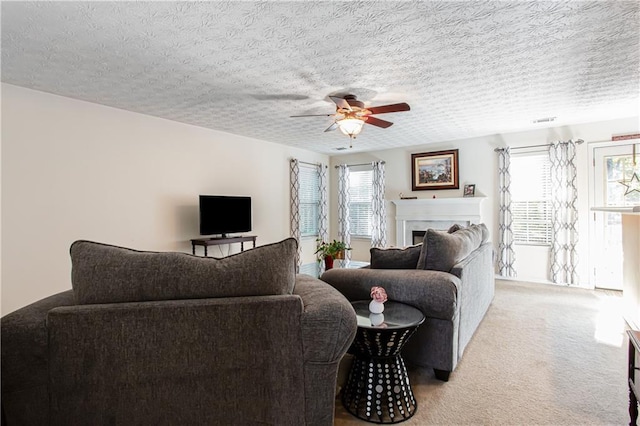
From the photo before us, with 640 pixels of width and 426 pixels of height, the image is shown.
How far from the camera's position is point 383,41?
8.23 feet

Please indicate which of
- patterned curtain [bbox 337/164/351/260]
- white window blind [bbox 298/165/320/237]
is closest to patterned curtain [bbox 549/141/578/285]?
patterned curtain [bbox 337/164/351/260]

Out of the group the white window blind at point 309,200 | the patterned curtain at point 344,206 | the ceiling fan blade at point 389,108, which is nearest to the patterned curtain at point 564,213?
the ceiling fan blade at point 389,108

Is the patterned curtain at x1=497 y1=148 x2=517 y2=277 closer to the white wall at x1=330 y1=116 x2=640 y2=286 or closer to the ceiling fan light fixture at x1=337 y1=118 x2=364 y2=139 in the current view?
the white wall at x1=330 y1=116 x2=640 y2=286

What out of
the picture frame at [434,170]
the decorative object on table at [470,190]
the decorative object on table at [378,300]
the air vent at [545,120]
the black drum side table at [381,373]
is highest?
the air vent at [545,120]

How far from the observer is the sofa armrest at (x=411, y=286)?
2.22 meters

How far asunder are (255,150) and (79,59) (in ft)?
10.5

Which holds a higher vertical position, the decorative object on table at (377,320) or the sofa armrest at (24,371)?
the sofa armrest at (24,371)

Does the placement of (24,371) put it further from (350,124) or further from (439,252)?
(350,124)

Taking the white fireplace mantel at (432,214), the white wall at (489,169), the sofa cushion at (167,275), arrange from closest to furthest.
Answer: the sofa cushion at (167,275)
the white wall at (489,169)
the white fireplace mantel at (432,214)

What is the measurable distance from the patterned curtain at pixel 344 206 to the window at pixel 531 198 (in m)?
3.18

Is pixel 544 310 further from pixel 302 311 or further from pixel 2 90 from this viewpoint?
pixel 2 90

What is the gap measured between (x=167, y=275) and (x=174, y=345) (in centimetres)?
27

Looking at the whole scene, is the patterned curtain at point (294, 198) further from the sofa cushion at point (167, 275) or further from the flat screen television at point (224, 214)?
the sofa cushion at point (167, 275)

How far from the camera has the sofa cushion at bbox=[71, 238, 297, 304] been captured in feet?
4.20
